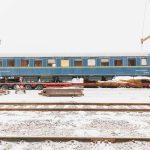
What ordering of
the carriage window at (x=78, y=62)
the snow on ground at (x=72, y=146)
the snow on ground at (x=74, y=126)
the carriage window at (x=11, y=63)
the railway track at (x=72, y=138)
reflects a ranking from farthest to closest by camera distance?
the carriage window at (x=11, y=63)
the carriage window at (x=78, y=62)
the railway track at (x=72, y=138)
the snow on ground at (x=74, y=126)
the snow on ground at (x=72, y=146)

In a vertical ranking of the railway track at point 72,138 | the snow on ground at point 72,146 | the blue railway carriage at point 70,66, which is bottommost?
the snow on ground at point 72,146

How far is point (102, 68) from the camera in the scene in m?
24.8

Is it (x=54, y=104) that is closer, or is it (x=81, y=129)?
(x=81, y=129)

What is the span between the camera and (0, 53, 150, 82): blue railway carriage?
24.8 m

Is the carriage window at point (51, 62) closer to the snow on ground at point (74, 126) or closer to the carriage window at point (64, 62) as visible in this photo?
the carriage window at point (64, 62)

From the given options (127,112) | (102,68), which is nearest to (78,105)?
(127,112)

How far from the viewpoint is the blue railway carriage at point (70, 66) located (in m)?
24.8

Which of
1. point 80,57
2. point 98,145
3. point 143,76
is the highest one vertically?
point 80,57

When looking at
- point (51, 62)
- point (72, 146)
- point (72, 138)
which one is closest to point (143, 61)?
point (51, 62)

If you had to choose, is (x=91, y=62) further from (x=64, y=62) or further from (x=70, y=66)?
(x=64, y=62)

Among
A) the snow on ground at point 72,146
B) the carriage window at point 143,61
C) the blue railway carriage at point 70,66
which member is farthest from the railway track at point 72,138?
the carriage window at point 143,61

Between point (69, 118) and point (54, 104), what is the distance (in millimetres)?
3589

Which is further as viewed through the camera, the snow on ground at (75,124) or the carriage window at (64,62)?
the carriage window at (64,62)

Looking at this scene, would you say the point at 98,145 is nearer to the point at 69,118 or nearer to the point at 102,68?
the point at 69,118
